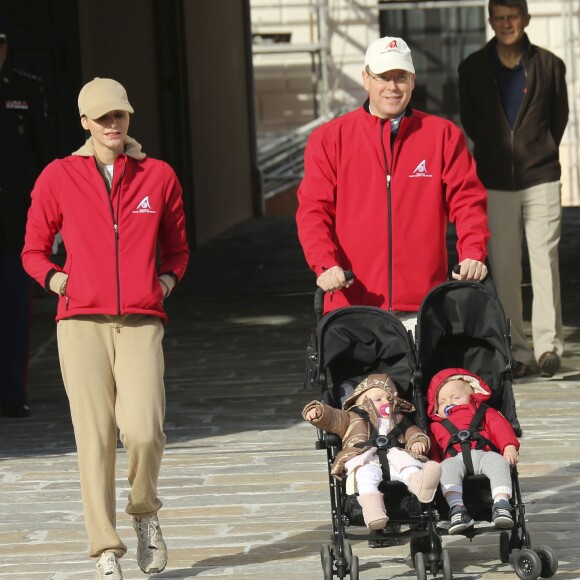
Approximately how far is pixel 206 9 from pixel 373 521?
16.2 meters

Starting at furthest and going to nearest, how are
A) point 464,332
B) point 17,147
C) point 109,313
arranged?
point 17,147
point 464,332
point 109,313

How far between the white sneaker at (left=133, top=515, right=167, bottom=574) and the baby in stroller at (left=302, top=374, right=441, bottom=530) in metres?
0.67

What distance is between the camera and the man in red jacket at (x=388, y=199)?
585 centimetres

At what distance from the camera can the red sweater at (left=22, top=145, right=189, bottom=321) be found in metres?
5.46

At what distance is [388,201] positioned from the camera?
5.85 metres

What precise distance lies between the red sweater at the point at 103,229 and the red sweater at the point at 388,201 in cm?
60

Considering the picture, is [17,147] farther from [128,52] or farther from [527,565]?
[128,52]

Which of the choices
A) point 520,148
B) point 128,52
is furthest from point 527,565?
point 128,52

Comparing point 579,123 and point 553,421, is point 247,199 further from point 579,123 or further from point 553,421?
point 553,421

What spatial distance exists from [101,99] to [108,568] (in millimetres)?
1523

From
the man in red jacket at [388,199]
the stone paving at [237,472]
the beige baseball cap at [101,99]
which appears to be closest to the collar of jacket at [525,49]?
the stone paving at [237,472]

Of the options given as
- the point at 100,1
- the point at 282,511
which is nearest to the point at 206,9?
the point at 100,1

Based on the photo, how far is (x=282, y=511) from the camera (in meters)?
6.56

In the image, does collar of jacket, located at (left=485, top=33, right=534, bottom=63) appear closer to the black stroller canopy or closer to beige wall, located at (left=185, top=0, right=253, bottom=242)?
the black stroller canopy
